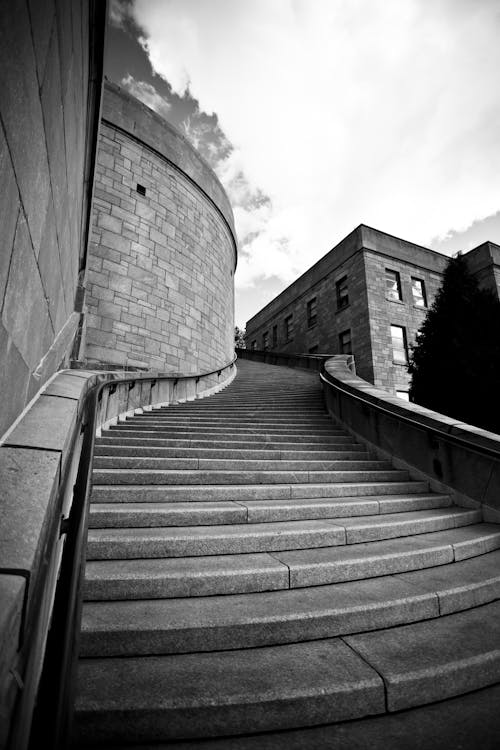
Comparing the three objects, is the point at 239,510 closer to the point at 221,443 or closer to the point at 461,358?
the point at 221,443

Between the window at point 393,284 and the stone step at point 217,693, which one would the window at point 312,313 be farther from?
the stone step at point 217,693

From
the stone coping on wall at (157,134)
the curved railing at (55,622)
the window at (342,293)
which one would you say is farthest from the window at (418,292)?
the curved railing at (55,622)

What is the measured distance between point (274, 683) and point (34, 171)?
3017mm

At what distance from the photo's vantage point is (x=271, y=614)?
2.24 metres

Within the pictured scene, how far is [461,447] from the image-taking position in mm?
4508

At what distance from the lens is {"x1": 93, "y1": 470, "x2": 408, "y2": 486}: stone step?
153 inches

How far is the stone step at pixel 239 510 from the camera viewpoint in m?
3.10

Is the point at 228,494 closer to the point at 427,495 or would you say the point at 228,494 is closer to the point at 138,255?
the point at 427,495

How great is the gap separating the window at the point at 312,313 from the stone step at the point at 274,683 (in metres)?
21.2

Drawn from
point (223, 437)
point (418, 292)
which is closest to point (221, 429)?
point (223, 437)

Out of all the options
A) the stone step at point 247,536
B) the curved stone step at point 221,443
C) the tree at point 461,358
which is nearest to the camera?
the stone step at point 247,536

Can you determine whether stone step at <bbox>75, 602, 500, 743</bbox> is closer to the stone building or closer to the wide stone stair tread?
the wide stone stair tread

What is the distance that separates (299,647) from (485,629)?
1261mm

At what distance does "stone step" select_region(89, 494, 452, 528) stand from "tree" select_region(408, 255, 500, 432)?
4.92 meters
